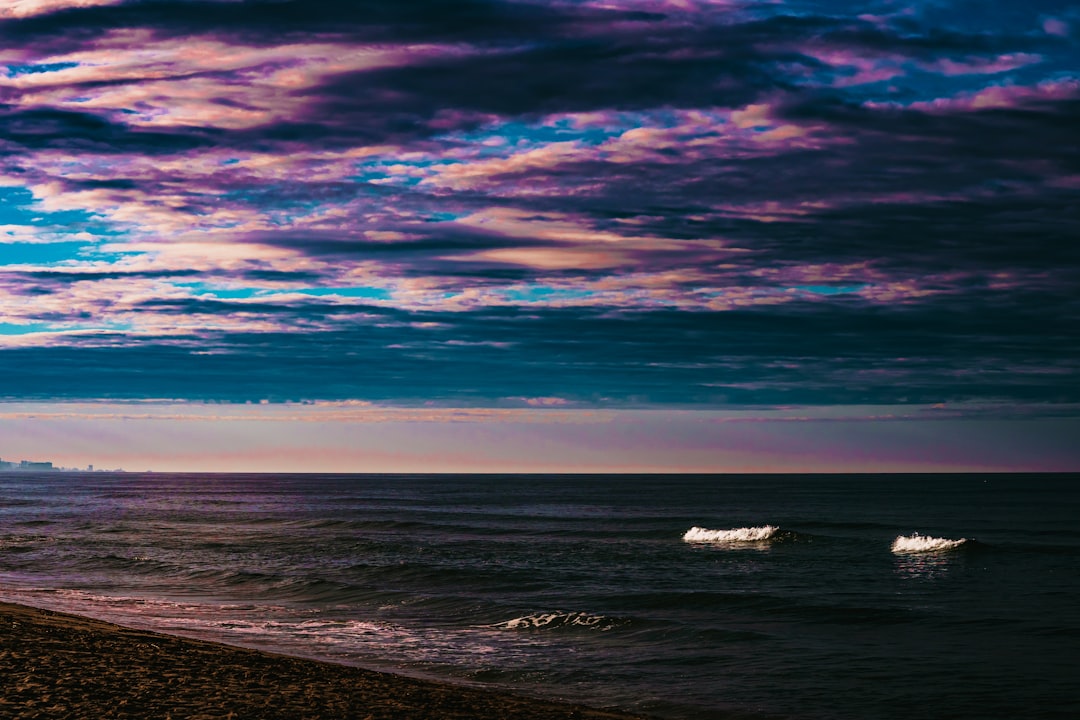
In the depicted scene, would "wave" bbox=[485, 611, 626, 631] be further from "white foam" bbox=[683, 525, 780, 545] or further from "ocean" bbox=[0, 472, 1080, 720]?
"white foam" bbox=[683, 525, 780, 545]

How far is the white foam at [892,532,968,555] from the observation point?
56.7 m

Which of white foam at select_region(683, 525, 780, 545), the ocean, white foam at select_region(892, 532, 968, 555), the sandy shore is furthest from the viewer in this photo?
white foam at select_region(683, 525, 780, 545)

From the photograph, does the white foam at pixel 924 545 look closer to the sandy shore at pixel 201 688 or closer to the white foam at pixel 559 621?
the white foam at pixel 559 621

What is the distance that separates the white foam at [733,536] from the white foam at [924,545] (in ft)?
30.5

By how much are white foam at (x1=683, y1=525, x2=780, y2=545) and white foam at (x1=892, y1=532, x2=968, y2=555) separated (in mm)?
9308

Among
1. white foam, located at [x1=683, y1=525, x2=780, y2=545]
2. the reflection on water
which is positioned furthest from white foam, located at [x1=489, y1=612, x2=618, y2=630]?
white foam, located at [x1=683, y1=525, x2=780, y2=545]

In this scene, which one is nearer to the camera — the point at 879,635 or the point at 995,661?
the point at 995,661

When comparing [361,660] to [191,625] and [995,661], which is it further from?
[995,661]

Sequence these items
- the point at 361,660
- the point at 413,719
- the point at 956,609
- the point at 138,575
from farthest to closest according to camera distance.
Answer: the point at 138,575 < the point at 956,609 < the point at 361,660 < the point at 413,719

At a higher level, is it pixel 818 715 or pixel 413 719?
pixel 413 719

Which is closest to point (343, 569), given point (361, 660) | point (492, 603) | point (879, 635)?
point (492, 603)

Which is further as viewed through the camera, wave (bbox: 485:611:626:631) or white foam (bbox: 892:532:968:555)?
white foam (bbox: 892:532:968:555)

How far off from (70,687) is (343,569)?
1147 inches

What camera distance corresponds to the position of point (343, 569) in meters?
44.8
